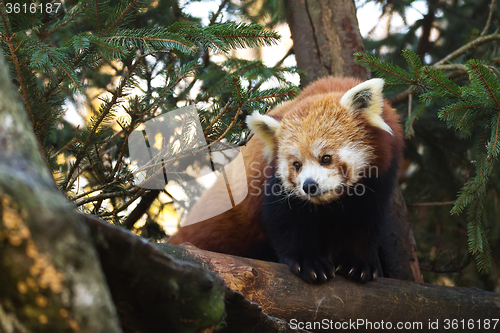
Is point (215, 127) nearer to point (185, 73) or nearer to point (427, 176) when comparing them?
point (185, 73)

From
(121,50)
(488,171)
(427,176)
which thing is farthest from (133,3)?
(427,176)

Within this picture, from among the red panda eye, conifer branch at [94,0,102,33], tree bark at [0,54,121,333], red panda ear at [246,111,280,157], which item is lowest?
tree bark at [0,54,121,333]

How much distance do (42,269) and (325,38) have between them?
410 centimetres

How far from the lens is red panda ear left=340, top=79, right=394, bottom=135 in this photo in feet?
9.73

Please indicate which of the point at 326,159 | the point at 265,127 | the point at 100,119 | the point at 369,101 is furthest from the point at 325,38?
the point at 100,119

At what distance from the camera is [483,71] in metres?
2.43

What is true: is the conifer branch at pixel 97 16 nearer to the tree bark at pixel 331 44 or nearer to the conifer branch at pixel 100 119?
the conifer branch at pixel 100 119

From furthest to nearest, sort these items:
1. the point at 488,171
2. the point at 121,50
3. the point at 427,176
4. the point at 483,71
→ 1. the point at 427,176
2. the point at 488,171
3. the point at 483,71
4. the point at 121,50

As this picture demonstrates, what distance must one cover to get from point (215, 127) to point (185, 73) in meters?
0.43

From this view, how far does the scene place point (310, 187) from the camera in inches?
111

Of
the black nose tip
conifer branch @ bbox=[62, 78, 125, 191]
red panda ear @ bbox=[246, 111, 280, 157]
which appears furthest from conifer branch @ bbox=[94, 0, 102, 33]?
the black nose tip

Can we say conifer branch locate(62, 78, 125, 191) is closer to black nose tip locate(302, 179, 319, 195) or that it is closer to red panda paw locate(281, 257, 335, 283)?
black nose tip locate(302, 179, 319, 195)

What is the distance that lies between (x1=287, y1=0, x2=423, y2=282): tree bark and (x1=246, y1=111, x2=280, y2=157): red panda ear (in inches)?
43.3

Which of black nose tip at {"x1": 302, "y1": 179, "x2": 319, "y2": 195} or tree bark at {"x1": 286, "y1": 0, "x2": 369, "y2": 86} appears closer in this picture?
Result: black nose tip at {"x1": 302, "y1": 179, "x2": 319, "y2": 195}
